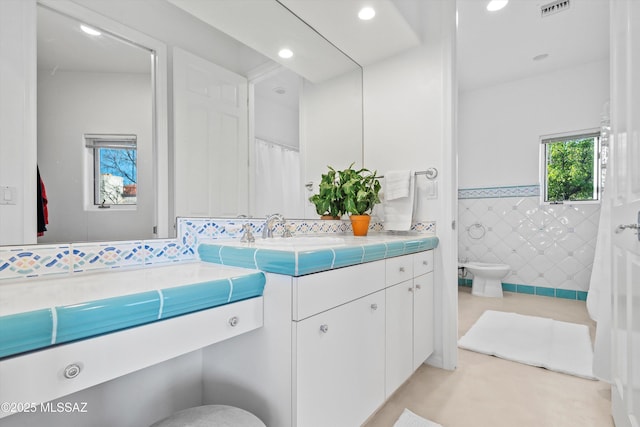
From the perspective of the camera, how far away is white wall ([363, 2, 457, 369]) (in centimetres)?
193

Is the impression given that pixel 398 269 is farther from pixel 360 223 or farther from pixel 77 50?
pixel 77 50

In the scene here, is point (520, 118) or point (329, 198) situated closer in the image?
point (329, 198)

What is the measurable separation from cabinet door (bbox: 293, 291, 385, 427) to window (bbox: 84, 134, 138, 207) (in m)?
0.76

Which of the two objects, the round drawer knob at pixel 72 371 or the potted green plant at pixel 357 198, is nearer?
the round drawer knob at pixel 72 371

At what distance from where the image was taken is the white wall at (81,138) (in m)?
0.91

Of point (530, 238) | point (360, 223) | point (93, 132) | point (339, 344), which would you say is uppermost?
point (93, 132)

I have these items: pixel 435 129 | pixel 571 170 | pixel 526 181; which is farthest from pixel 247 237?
pixel 571 170

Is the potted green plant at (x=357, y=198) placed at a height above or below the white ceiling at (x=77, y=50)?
below

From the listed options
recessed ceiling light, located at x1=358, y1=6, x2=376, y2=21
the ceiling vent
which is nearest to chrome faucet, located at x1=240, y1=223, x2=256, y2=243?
recessed ceiling light, located at x1=358, y1=6, x2=376, y2=21

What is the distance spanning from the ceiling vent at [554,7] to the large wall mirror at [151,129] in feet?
6.62

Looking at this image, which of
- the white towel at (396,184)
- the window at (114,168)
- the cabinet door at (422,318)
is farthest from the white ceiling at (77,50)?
the cabinet door at (422,318)

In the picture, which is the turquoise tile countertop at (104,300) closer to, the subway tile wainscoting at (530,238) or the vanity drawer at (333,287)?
the vanity drawer at (333,287)

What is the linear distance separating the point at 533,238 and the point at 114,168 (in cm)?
423

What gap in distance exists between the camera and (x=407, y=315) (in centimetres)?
158
